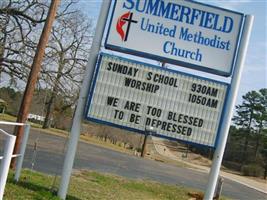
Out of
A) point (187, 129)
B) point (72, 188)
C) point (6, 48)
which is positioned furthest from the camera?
point (6, 48)

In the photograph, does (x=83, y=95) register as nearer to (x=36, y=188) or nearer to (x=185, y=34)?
(x=36, y=188)

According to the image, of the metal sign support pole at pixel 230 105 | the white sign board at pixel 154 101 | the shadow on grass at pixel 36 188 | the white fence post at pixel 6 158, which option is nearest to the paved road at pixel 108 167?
the shadow on grass at pixel 36 188

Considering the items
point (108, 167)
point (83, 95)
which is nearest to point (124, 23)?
point (83, 95)

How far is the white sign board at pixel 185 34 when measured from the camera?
11.2 meters

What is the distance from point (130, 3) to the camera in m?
11.2

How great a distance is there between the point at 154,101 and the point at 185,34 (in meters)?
1.68

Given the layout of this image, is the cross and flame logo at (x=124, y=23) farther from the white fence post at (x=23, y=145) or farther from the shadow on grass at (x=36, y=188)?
the shadow on grass at (x=36, y=188)

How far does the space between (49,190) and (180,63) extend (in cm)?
411

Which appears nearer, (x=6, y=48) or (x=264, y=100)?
(x=6, y=48)

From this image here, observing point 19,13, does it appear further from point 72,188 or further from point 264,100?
point 264,100

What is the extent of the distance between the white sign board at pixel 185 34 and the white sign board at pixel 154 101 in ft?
1.19

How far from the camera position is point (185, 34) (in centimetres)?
1127

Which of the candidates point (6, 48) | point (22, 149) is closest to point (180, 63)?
point (22, 149)

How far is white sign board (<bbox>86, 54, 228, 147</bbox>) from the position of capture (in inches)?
433
